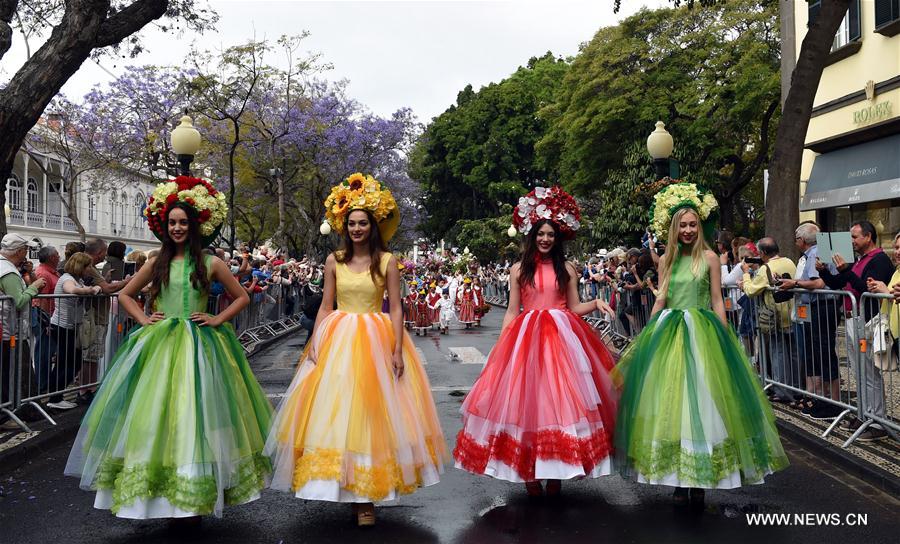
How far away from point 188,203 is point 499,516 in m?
2.78

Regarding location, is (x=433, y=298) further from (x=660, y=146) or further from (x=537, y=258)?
(x=537, y=258)

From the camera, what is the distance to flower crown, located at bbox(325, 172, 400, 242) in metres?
5.77

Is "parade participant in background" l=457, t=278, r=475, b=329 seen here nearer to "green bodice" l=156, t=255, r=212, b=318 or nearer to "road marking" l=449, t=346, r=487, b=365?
"road marking" l=449, t=346, r=487, b=365

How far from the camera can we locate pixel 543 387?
5.71 meters

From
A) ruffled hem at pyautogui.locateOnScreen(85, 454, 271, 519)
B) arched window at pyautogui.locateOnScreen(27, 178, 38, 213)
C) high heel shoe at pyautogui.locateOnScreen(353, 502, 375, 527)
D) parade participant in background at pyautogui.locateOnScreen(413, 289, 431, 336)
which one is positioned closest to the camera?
ruffled hem at pyautogui.locateOnScreen(85, 454, 271, 519)

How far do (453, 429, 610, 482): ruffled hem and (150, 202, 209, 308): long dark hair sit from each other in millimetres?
2011

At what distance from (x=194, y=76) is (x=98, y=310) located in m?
21.5

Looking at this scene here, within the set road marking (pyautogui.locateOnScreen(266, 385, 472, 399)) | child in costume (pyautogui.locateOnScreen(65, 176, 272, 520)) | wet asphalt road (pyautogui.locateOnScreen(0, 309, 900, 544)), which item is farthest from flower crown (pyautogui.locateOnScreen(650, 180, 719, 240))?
road marking (pyautogui.locateOnScreen(266, 385, 472, 399))

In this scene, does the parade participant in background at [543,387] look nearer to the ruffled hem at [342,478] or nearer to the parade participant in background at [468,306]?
the ruffled hem at [342,478]

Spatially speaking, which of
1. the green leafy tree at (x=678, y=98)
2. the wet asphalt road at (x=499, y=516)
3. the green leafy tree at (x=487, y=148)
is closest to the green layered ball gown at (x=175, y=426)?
the wet asphalt road at (x=499, y=516)

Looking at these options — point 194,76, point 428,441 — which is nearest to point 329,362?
point 428,441

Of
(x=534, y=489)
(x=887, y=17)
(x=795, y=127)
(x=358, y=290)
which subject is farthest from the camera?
(x=887, y=17)

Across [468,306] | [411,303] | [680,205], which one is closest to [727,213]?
[468,306]

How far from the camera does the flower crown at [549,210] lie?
6.31 metres
